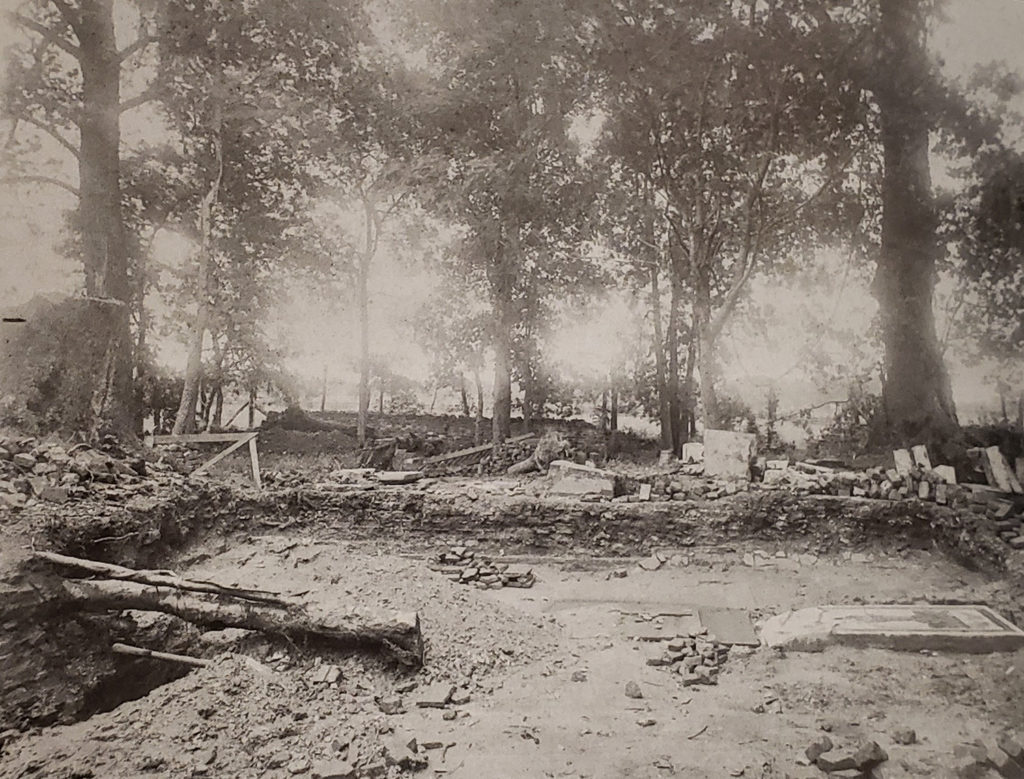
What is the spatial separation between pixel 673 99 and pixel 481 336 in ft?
6.02

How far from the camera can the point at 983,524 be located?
9.37ft

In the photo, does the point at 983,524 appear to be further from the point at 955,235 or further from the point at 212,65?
the point at 212,65

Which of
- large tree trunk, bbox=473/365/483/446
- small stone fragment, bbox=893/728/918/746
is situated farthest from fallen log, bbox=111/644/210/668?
small stone fragment, bbox=893/728/918/746

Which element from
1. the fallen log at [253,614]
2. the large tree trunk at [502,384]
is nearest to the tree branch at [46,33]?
the fallen log at [253,614]

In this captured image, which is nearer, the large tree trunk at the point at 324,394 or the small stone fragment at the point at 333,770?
the small stone fragment at the point at 333,770

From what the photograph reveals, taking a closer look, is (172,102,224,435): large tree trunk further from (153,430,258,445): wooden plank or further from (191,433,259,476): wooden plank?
(191,433,259,476): wooden plank

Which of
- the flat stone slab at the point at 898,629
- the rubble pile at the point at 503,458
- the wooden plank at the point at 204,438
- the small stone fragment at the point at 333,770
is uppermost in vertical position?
the wooden plank at the point at 204,438

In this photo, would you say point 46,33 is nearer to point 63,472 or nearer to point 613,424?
point 63,472

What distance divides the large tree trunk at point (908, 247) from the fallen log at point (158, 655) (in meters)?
3.57

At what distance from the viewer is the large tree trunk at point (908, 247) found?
2.89 metres

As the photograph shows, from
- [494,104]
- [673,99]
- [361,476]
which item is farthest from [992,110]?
[361,476]

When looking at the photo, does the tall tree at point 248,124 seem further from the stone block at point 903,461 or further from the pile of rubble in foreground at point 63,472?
the stone block at point 903,461

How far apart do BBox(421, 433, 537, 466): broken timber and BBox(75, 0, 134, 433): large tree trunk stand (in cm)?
206

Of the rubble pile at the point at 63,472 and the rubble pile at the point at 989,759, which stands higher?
the rubble pile at the point at 63,472
